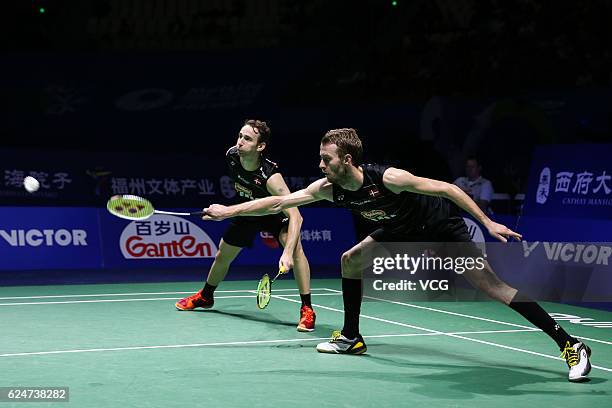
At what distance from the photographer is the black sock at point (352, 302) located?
7.36 m

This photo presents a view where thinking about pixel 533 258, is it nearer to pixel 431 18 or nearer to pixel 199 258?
pixel 199 258

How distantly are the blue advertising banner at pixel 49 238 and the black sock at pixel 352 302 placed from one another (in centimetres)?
654

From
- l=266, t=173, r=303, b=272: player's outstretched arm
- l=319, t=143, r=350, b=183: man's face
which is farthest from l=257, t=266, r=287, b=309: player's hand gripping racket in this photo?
l=319, t=143, r=350, b=183: man's face

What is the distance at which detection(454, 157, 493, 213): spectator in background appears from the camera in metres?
14.3

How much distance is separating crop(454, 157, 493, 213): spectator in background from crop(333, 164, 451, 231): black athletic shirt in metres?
7.31

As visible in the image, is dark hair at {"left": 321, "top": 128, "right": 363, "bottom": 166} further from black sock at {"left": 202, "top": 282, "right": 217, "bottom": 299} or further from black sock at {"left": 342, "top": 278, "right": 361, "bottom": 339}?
black sock at {"left": 202, "top": 282, "right": 217, "bottom": 299}

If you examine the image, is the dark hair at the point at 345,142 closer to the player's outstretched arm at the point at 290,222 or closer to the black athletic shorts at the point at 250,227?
the player's outstretched arm at the point at 290,222

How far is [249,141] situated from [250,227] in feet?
3.33

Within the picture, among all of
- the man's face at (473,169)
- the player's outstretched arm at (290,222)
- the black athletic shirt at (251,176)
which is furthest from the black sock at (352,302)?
the man's face at (473,169)

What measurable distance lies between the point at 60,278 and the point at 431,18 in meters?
10.8

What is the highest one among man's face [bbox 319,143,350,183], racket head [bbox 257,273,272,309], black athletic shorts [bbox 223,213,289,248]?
man's face [bbox 319,143,350,183]

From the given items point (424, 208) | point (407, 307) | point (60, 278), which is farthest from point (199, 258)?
point (424, 208)

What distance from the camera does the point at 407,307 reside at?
34.0 feet

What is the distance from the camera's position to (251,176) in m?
8.84
